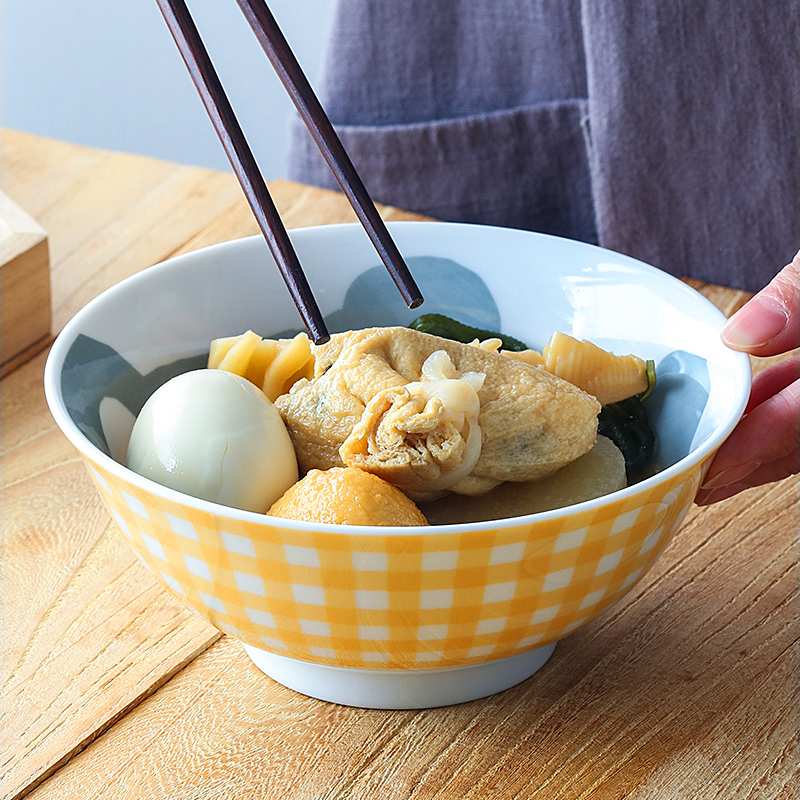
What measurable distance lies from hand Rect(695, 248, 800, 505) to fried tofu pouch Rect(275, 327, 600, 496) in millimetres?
93

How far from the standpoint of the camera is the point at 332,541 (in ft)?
1.33

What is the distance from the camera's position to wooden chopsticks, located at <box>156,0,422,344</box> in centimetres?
52

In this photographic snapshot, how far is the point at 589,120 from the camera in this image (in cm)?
114

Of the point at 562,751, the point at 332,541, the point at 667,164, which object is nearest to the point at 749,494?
the point at 562,751

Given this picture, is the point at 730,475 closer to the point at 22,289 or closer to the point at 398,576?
the point at 398,576

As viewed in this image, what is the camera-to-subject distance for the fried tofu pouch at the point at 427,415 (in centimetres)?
49

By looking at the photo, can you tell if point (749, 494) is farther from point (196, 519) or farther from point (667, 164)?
point (667, 164)

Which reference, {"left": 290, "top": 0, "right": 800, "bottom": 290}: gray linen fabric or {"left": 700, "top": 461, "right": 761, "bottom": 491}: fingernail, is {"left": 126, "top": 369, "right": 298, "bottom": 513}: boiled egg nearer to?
{"left": 700, "top": 461, "right": 761, "bottom": 491}: fingernail

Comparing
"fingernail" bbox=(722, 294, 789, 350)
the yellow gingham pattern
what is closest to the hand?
"fingernail" bbox=(722, 294, 789, 350)

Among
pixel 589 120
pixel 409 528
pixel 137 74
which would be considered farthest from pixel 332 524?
pixel 137 74

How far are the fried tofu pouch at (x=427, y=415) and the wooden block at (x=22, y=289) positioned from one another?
412 mm

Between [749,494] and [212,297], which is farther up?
[212,297]

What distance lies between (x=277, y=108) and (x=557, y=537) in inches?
96.2

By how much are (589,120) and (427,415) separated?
0.78m
